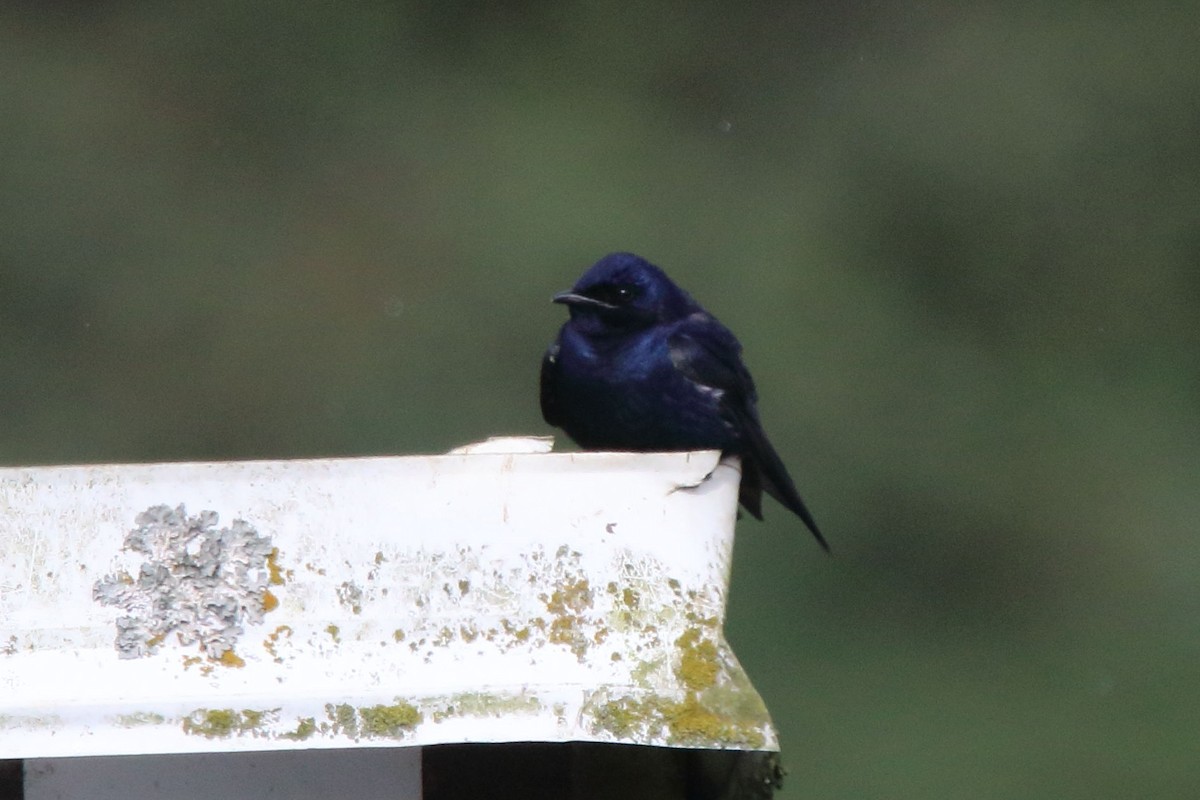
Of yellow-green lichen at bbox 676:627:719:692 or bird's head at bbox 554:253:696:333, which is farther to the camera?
bird's head at bbox 554:253:696:333

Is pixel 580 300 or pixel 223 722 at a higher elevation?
pixel 580 300

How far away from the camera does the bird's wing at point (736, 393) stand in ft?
9.58

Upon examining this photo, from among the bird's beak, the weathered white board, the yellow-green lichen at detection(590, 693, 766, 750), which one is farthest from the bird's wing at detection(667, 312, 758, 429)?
the yellow-green lichen at detection(590, 693, 766, 750)

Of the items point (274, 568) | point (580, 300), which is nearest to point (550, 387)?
point (580, 300)

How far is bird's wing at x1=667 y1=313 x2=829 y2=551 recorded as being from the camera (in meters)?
2.92

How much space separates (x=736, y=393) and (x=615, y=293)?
9.8 inches

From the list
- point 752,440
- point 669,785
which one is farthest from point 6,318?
point 669,785

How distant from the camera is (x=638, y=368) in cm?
287

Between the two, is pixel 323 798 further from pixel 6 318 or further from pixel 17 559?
pixel 6 318

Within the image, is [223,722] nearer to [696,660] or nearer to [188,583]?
[188,583]

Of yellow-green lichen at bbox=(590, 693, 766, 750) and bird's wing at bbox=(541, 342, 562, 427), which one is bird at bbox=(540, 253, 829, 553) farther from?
yellow-green lichen at bbox=(590, 693, 766, 750)

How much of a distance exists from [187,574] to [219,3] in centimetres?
841

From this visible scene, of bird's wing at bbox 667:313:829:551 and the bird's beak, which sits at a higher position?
the bird's beak

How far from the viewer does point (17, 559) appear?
1597 mm
